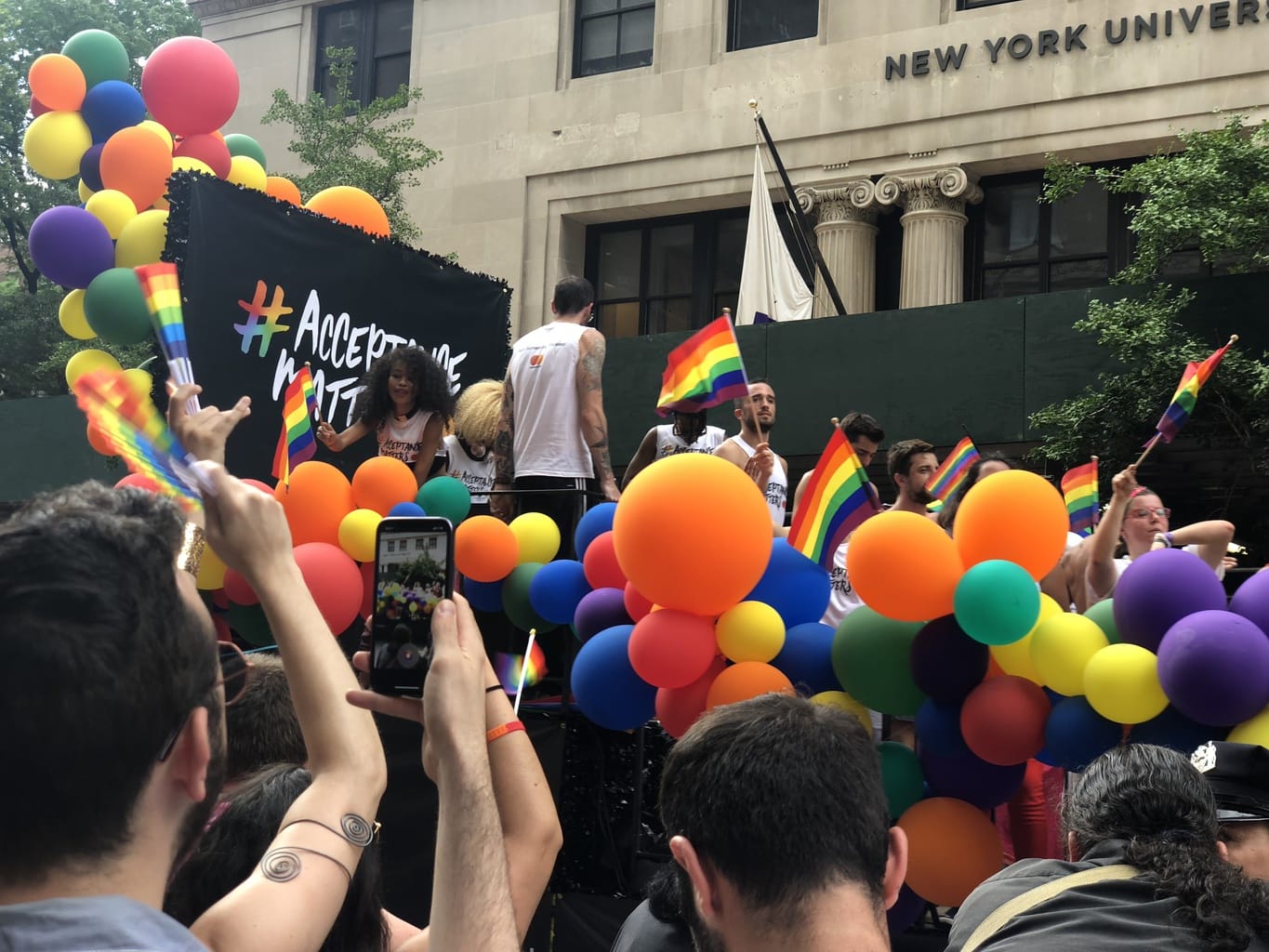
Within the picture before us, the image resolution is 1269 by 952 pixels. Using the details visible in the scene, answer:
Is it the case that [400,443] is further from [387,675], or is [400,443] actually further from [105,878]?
[105,878]

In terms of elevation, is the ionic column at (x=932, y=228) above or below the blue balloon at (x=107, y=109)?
above

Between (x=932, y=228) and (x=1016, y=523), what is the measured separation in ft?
38.0

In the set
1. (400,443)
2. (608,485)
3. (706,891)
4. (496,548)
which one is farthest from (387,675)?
(400,443)

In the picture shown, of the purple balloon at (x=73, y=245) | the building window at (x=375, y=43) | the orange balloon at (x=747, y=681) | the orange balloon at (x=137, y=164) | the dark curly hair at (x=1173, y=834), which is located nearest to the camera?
the dark curly hair at (x=1173, y=834)

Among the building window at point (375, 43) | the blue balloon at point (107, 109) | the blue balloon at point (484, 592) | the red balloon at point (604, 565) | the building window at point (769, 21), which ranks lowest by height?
the blue balloon at point (484, 592)

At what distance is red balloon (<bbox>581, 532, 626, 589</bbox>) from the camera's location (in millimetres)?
5832

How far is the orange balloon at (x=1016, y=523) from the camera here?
4777mm

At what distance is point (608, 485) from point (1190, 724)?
3685 millimetres

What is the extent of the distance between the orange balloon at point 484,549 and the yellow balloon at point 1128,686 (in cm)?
292

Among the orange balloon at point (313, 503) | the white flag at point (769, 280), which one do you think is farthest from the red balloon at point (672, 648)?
the white flag at point (769, 280)

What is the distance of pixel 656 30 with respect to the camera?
17766 mm

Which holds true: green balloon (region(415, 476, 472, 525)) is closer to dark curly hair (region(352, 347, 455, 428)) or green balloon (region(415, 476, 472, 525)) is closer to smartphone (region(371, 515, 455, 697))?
dark curly hair (region(352, 347, 455, 428))

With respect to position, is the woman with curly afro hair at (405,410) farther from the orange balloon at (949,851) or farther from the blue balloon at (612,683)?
the orange balloon at (949,851)

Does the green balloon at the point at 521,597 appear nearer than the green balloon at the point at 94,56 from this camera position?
Yes
